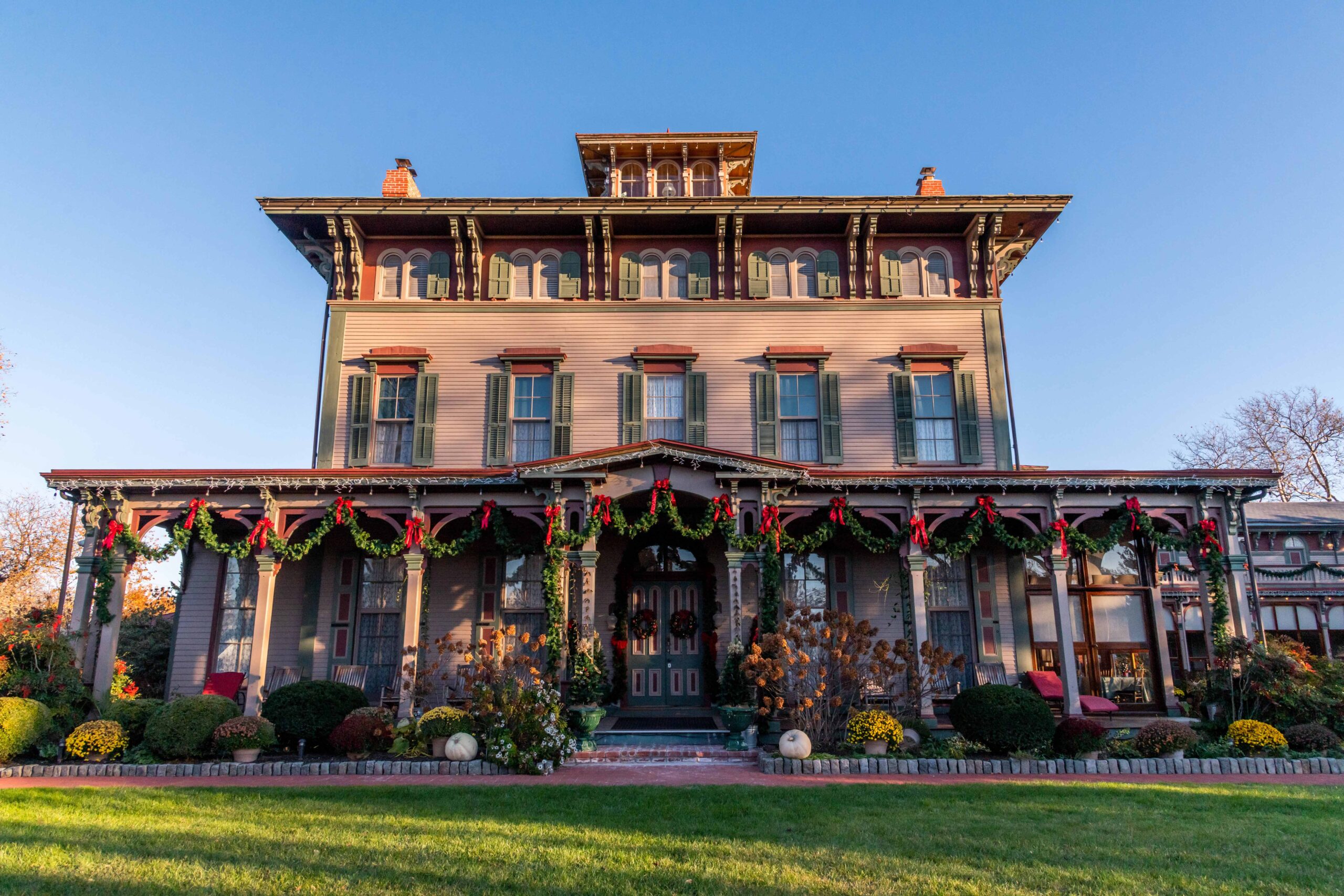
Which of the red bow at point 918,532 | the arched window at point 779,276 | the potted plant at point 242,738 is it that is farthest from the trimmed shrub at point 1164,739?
the potted plant at point 242,738

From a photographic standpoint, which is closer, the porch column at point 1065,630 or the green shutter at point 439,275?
the porch column at point 1065,630

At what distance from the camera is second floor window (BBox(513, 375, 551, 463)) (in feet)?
55.6

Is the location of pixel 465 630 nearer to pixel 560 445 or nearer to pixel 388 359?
pixel 560 445

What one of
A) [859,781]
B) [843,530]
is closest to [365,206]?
[843,530]

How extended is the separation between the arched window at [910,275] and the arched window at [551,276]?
7.12 metres

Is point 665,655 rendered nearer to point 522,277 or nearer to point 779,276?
point 779,276

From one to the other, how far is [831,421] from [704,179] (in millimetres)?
7052

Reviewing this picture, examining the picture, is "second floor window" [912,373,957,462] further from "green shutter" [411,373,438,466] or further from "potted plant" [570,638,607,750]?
"green shutter" [411,373,438,466]

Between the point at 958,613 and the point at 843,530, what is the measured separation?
263 cm

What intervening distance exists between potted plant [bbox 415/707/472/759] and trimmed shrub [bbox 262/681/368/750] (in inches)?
50.5

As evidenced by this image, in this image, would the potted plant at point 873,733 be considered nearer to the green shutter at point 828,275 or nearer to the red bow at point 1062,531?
the red bow at point 1062,531

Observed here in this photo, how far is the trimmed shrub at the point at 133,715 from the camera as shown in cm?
1216

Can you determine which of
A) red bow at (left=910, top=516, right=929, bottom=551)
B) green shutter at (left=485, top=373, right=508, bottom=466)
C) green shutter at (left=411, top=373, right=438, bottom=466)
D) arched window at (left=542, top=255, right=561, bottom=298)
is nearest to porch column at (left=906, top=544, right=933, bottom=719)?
red bow at (left=910, top=516, right=929, bottom=551)

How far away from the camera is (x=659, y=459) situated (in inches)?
554
